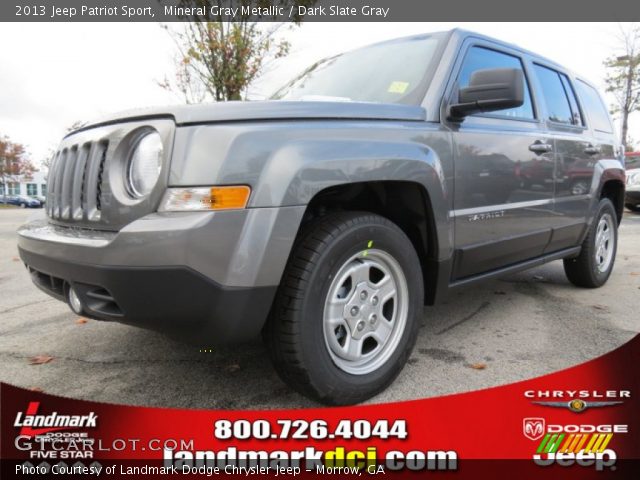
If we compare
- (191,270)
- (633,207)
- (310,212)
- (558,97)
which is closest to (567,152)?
(558,97)

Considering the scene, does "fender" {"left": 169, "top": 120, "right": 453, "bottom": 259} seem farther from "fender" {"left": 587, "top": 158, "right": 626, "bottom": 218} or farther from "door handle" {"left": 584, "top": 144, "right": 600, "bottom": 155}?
"fender" {"left": 587, "top": 158, "right": 626, "bottom": 218}

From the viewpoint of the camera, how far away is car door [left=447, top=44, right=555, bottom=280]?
261 cm

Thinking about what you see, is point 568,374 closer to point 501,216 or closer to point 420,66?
point 501,216

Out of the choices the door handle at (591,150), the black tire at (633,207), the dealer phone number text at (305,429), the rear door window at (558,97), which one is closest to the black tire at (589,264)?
the door handle at (591,150)

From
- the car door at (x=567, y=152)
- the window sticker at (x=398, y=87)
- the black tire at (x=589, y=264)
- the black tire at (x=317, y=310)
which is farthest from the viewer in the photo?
the black tire at (x=589, y=264)

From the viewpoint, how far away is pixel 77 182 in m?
2.05

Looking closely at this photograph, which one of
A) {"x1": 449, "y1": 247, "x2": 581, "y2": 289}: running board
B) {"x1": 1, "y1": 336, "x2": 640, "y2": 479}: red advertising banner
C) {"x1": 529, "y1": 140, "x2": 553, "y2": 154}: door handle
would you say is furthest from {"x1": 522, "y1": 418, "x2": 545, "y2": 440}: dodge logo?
{"x1": 529, "y1": 140, "x2": 553, "y2": 154}: door handle

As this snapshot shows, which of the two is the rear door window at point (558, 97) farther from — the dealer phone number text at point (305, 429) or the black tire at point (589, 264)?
the dealer phone number text at point (305, 429)

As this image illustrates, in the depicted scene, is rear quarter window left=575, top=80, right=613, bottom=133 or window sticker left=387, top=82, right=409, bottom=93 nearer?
window sticker left=387, top=82, right=409, bottom=93

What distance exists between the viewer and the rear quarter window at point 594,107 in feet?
13.8

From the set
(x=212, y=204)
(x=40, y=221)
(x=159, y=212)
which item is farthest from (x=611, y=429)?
(x=40, y=221)

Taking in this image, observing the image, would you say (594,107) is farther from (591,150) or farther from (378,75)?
(378,75)

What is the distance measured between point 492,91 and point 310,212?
3.62ft

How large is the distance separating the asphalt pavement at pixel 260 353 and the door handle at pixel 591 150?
123 cm
